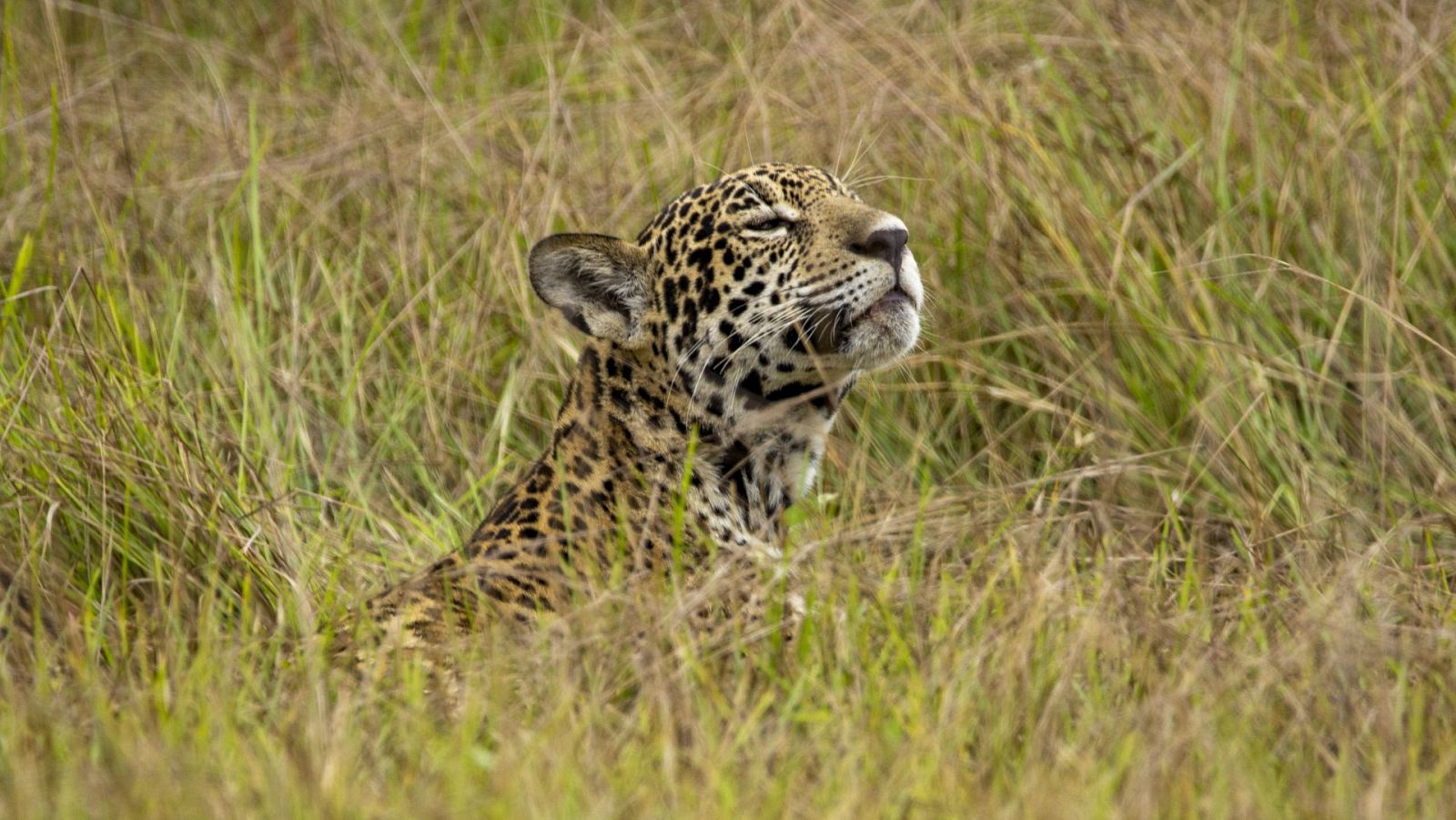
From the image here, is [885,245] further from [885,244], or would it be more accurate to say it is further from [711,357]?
[711,357]

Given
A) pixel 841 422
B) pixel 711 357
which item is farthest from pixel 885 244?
pixel 841 422

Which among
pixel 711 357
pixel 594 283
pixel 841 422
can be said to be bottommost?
pixel 841 422

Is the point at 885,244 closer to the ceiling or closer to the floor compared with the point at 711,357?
closer to the ceiling

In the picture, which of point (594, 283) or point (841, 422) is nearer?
point (594, 283)

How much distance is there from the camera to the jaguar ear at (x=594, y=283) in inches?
200

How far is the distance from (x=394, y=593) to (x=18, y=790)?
4.66ft

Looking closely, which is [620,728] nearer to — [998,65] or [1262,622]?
[1262,622]

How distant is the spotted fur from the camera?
196 inches

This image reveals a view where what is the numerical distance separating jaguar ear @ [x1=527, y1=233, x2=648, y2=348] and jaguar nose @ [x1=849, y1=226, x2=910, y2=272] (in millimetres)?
612

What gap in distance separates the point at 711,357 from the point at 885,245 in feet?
1.84

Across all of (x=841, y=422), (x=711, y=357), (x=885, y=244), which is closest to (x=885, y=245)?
(x=885, y=244)

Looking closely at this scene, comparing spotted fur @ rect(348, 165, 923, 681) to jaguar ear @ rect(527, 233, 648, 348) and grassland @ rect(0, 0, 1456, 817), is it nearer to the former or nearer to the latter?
jaguar ear @ rect(527, 233, 648, 348)

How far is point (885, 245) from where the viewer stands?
5066 millimetres

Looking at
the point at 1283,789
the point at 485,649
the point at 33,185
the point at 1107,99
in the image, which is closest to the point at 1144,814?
the point at 1283,789
